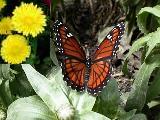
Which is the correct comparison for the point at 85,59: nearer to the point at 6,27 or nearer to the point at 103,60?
the point at 103,60

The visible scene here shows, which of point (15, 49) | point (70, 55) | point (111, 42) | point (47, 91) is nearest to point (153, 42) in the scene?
point (111, 42)

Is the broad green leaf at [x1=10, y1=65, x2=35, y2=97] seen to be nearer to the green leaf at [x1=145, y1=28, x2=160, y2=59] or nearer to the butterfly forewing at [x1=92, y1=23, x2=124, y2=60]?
the butterfly forewing at [x1=92, y1=23, x2=124, y2=60]

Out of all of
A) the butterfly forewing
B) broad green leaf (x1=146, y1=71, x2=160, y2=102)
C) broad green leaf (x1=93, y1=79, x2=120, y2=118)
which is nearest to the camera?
the butterfly forewing

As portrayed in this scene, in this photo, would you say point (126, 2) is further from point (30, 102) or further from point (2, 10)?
point (30, 102)

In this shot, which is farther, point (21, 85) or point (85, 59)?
point (21, 85)

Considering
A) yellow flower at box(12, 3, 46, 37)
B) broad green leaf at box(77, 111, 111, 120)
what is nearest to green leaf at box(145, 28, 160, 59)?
broad green leaf at box(77, 111, 111, 120)

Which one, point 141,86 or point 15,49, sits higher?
point 15,49
